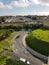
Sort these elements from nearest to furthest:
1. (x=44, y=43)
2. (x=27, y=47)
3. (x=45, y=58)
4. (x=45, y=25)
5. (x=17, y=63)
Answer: (x=17, y=63) < (x=45, y=58) < (x=44, y=43) < (x=27, y=47) < (x=45, y=25)

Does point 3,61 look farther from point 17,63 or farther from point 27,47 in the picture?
point 27,47

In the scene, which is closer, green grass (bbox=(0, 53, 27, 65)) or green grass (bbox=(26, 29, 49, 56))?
green grass (bbox=(0, 53, 27, 65))

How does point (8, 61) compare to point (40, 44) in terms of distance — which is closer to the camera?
point (8, 61)

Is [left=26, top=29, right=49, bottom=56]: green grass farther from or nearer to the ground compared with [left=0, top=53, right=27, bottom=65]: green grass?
nearer to the ground

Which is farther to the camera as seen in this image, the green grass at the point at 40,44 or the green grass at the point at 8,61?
the green grass at the point at 40,44

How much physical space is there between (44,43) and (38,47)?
3.11 m

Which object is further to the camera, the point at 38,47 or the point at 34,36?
the point at 34,36

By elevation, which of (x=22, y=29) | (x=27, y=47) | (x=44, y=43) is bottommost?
(x=22, y=29)

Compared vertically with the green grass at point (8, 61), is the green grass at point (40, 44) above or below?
below

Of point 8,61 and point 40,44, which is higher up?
point 8,61

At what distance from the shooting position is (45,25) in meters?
113

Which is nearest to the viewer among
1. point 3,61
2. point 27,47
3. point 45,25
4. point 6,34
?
point 3,61

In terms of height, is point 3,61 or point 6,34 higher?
point 3,61

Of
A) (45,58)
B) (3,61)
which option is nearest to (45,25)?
(45,58)
